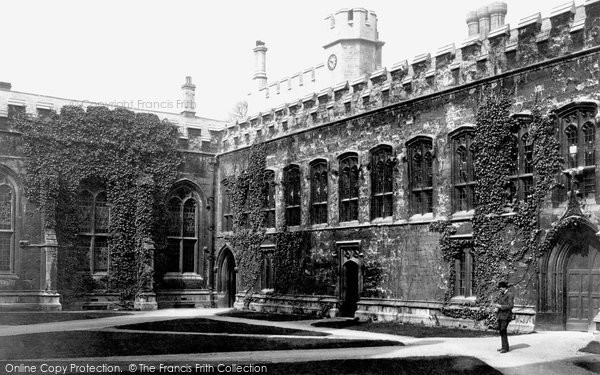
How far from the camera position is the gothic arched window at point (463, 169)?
65.7 feet

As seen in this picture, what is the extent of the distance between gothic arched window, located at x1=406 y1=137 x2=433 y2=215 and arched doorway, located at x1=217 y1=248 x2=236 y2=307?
40.2ft

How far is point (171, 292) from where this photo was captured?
3092 cm

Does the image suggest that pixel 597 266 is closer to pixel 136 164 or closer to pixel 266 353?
pixel 266 353

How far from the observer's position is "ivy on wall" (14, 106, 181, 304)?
28188mm

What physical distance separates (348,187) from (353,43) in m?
19.2

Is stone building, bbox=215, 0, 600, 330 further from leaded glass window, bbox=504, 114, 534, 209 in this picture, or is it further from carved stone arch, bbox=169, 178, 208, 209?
carved stone arch, bbox=169, 178, 208, 209

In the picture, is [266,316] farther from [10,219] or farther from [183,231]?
[10,219]

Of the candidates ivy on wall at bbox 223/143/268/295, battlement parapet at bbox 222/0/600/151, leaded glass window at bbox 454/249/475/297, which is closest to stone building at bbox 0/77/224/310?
ivy on wall at bbox 223/143/268/295

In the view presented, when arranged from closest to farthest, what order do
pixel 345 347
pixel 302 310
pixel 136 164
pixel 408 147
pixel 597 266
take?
pixel 345 347 < pixel 597 266 < pixel 408 147 < pixel 302 310 < pixel 136 164

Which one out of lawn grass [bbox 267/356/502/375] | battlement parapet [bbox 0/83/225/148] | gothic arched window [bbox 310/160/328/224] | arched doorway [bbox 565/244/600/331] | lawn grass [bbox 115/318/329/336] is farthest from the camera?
battlement parapet [bbox 0/83/225/148]

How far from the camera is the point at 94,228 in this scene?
29.8m

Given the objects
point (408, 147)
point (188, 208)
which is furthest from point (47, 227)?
point (408, 147)

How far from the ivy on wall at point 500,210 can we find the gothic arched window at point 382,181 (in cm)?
317

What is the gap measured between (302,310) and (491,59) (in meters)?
11.9
